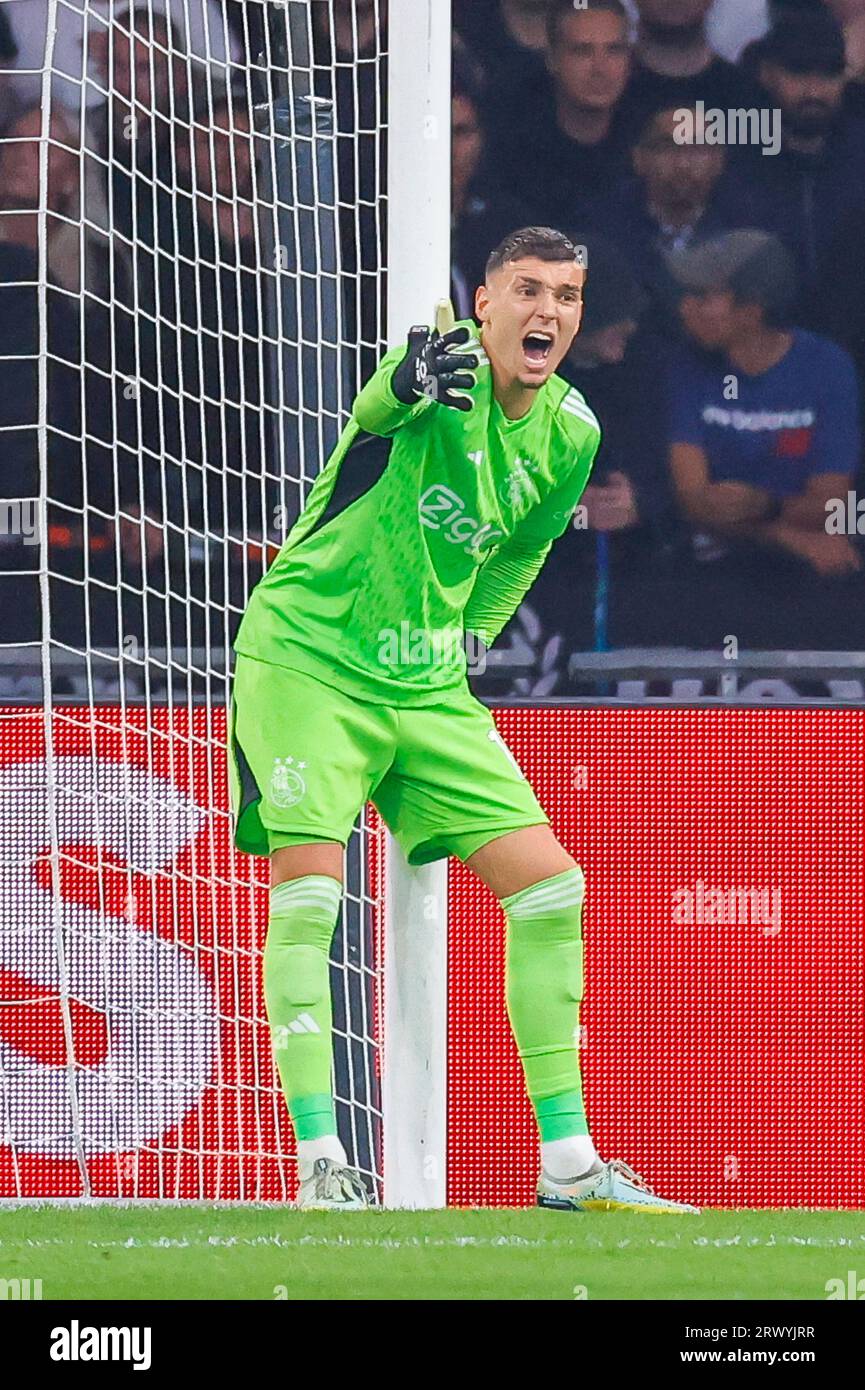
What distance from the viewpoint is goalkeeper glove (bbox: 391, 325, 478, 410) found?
3.52m

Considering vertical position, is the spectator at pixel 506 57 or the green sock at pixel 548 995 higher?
the spectator at pixel 506 57

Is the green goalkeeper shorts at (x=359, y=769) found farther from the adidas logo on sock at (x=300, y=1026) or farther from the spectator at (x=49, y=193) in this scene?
the spectator at (x=49, y=193)

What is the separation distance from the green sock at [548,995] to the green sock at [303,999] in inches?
12.9

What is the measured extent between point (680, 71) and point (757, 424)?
32.8 inches

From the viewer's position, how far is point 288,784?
3668 mm

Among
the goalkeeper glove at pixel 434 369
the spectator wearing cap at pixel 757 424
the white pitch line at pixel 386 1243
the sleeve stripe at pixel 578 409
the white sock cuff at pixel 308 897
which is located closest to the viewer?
the white pitch line at pixel 386 1243

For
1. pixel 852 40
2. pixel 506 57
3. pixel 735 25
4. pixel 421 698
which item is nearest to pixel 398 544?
pixel 421 698

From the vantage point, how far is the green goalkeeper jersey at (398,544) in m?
3.74

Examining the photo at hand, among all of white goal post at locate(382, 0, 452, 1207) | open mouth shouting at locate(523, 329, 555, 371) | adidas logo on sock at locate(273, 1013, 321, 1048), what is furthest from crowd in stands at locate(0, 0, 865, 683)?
adidas logo on sock at locate(273, 1013, 321, 1048)

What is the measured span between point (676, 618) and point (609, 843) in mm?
557

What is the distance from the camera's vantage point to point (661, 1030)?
4.82 m

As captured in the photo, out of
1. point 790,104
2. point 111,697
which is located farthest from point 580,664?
point 790,104

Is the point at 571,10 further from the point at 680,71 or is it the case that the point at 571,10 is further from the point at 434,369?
the point at 434,369

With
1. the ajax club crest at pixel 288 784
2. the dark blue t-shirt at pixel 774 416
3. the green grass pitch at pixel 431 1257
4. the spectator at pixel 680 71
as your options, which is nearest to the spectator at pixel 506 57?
the spectator at pixel 680 71
